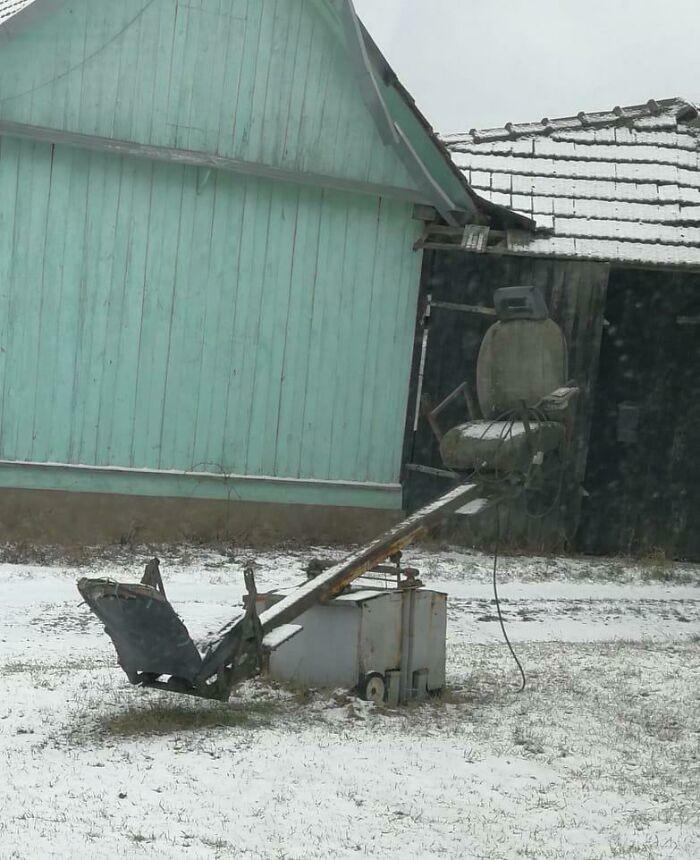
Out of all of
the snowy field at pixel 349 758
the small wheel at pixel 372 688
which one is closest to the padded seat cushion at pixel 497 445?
the snowy field at pixel 349 758

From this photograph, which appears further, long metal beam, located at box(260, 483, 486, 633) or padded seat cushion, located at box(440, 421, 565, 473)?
padded seat cushion, located at box(440, 421, 565, 473)

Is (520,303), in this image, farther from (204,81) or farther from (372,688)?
(204,81)

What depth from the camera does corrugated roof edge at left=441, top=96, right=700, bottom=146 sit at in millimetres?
14820

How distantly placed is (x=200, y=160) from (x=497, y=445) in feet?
15.8

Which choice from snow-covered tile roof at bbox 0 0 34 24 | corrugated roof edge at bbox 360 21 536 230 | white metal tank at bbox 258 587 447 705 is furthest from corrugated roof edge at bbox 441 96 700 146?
white metal tank at bbox 258 587 447 705

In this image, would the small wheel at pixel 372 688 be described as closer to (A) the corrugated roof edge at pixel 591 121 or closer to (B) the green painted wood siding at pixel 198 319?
(B) the green painted wood siding at pixel 198 319

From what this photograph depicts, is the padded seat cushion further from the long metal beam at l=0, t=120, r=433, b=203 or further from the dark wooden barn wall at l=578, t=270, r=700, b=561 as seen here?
the dark wooden barn wall at l=578, t=270, r=700, b=561

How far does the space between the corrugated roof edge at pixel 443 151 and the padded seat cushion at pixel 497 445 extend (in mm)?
4705

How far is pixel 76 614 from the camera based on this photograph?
931cm

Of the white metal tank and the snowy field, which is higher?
the white metal tank

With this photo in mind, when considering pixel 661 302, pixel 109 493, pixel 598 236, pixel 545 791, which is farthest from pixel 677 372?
pixel 545 791

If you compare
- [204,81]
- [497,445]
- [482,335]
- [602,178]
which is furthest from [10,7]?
[497,445]

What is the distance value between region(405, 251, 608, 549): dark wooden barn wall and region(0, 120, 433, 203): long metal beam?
892mm

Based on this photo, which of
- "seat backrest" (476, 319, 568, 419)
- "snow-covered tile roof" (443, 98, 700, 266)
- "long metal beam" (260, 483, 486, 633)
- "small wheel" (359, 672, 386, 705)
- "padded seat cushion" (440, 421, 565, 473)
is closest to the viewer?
"long metal beam" (260, 483, 486, 633)
